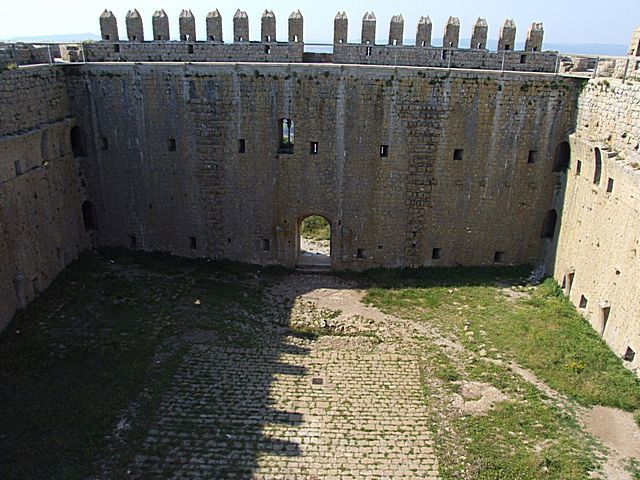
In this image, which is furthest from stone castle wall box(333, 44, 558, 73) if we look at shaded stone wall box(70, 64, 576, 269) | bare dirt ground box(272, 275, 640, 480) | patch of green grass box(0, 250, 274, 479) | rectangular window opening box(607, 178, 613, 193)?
patch of green grass box(0, 250, 274, 479)

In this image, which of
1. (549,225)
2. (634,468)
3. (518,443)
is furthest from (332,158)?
(634,468)

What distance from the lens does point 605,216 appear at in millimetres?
14898

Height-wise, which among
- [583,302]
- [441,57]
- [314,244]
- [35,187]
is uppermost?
[441,57]

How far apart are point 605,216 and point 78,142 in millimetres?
17106

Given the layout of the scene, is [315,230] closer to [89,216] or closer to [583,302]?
[89,216]

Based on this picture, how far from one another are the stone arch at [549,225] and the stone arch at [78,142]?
1616 cm

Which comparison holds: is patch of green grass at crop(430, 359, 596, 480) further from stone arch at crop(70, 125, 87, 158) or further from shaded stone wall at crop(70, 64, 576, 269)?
stone arch at crop(70, 125, 87, 158)

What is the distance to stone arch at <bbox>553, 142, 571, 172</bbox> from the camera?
17.6 metres

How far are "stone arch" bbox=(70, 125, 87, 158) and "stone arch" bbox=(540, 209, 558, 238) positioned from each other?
53.0 feet

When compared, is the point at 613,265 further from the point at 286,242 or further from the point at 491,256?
the point at 286,242

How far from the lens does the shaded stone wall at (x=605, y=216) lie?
13.4 meters

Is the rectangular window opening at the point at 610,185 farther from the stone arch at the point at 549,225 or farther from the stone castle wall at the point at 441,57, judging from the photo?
the stone castle wall at the point at 441,57

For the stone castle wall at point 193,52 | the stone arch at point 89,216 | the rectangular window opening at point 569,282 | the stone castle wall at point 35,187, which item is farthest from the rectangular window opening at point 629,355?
the stone arch at point 89,216

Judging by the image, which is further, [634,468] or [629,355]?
[629,355]
